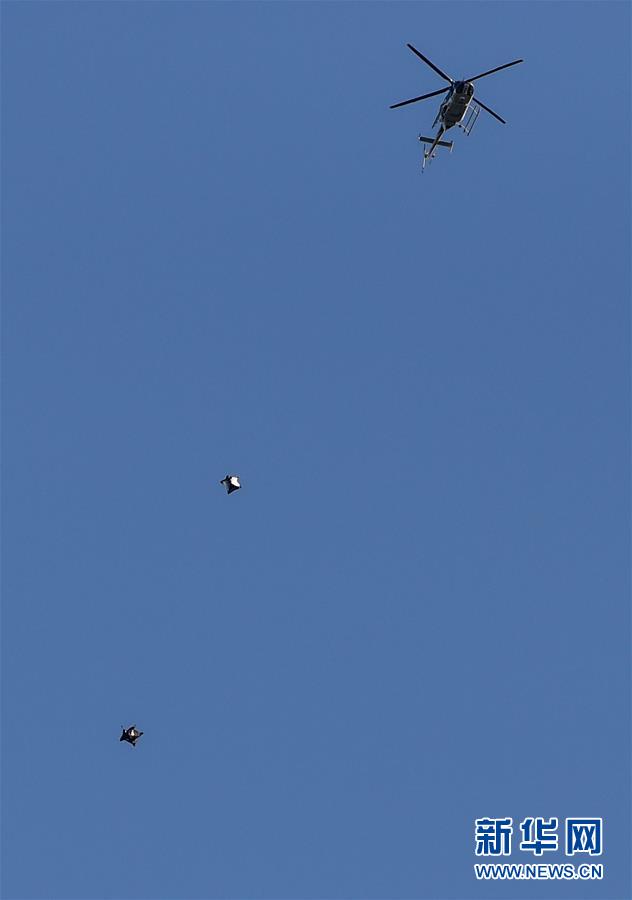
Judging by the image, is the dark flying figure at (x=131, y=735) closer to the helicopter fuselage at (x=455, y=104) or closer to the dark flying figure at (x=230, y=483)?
the dark flying figure at (x=230, y=483)

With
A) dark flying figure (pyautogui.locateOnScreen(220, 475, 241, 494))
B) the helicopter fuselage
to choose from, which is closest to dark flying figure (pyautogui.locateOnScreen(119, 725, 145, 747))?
dark flying figure (pyautogui.locateOnScreen(220, 475, 241, 494))

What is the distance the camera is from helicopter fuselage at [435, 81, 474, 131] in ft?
392

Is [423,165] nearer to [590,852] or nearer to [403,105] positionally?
[403,105]

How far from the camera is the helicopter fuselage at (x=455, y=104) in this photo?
392 ft

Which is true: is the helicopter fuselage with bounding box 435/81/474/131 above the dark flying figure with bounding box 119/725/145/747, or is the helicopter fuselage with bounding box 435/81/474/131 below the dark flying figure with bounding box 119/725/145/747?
above

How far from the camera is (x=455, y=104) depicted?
397 feet

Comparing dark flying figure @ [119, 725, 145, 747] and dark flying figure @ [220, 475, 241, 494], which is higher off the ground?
dark flying figure @ [220, 475, 241, 494]

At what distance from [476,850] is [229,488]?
4533 centimetres

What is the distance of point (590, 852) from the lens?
11681cm

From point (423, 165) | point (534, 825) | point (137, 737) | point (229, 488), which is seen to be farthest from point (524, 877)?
point (423, 165)

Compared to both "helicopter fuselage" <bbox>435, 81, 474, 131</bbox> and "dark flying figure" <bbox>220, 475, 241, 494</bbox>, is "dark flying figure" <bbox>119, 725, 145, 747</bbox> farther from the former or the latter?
"helicopter fuselage" <bbox>435, 81, 474, 131</bbox>

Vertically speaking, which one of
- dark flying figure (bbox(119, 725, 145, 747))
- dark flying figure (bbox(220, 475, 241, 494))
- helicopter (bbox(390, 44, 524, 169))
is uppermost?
helicopter (bbox(390, 44, 524, 169))

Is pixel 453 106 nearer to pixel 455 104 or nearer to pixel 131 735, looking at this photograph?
pixel 455 104

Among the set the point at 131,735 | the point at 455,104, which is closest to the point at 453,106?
the point at 455,104
